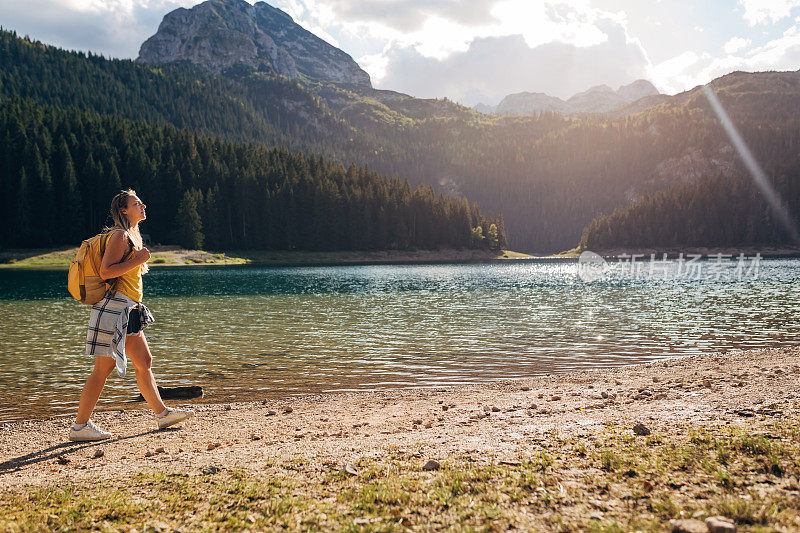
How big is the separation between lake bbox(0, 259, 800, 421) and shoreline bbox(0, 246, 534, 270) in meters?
63.1

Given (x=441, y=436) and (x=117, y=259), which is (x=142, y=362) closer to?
(x=117, y=259)

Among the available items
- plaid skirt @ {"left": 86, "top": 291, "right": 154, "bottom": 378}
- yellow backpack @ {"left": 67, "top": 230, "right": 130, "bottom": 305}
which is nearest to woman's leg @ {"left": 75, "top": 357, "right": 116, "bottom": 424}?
plaid skirt @ {"left": 86, "top": 291, "right": 154, "bottom": 378}

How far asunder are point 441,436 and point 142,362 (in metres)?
5.61

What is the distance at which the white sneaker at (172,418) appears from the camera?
9.28 metres

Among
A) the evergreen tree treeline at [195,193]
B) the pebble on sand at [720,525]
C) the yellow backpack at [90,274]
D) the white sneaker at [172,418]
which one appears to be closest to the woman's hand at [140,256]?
the yellow backpack at [90,274]

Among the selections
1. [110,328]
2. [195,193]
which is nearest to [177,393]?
[110,328]

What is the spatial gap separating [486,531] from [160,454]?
19.0ft

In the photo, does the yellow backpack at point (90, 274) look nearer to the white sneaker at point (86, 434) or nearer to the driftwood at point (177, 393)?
the white sneaker at point (86, 434)

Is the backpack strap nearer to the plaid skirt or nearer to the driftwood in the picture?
the plaid skirt

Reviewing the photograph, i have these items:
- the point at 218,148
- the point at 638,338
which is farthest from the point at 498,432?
the point at 218,148

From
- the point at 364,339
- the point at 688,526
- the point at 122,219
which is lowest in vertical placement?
the point at 364,339

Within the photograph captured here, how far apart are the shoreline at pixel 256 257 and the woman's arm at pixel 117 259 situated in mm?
99050

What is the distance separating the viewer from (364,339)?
22.1 meters

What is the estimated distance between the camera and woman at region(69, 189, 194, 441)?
7.71m
